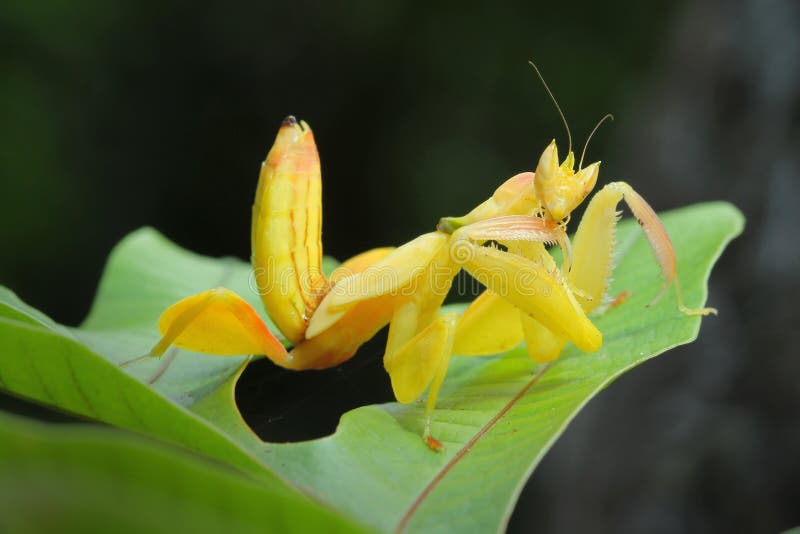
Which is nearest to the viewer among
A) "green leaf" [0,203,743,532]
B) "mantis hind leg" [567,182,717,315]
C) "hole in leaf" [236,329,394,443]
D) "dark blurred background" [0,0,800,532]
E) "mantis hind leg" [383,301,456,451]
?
"green leaf" [0,203,743,532]

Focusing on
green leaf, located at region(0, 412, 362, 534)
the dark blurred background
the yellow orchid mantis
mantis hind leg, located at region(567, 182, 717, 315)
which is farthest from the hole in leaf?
the dark blurred background

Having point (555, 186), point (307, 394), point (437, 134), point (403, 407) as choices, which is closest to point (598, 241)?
point (555, 186)

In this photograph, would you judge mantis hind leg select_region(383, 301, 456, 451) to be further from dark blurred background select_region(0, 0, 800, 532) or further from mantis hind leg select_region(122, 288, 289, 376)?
dark blurred background select_region(0, 0, 800, 532)

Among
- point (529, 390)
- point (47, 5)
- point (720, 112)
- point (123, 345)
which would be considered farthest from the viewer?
point (47, 5)

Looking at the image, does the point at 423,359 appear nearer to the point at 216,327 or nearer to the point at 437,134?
the point at 216,327

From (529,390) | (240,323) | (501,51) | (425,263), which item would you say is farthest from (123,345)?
(501,51)

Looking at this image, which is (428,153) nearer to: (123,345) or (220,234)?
(220,234)
